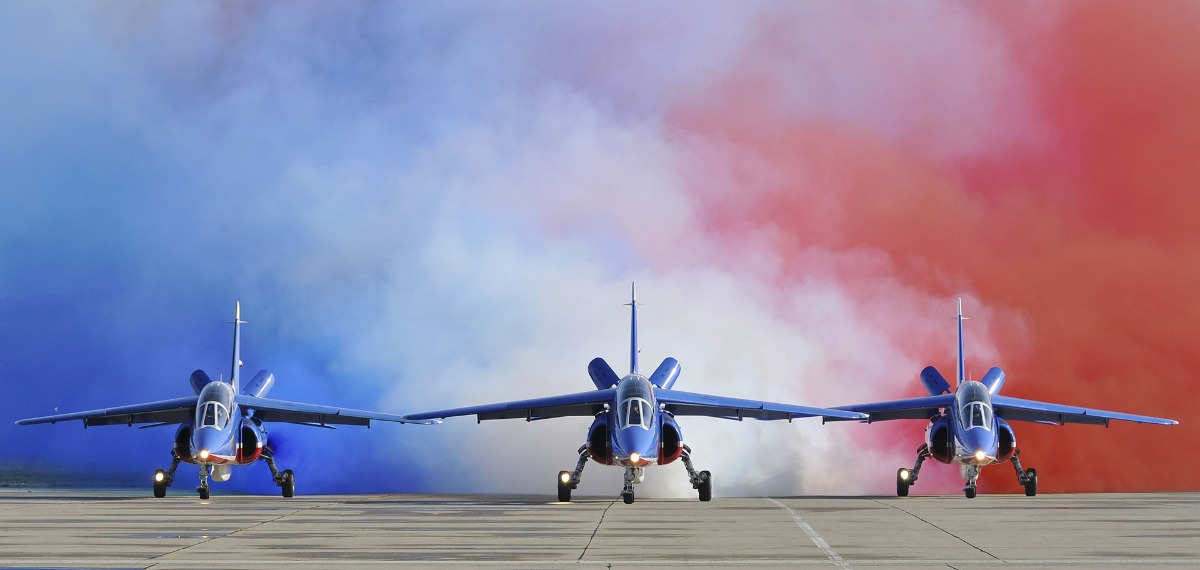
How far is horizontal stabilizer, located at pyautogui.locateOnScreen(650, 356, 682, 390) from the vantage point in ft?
154

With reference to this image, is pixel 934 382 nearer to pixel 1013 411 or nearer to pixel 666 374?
pixel 1013 411

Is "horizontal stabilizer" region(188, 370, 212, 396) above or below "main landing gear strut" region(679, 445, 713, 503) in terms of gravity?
above

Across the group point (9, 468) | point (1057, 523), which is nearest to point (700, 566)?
point (1057, 523)

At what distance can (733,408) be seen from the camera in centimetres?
4738

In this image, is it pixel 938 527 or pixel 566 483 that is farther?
pixel 566 483

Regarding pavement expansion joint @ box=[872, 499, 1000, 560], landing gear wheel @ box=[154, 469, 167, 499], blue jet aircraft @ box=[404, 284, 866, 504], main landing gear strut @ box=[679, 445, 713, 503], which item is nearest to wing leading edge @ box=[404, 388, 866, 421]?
blue jet aircraft @ box=[404, 284, 866, 504]

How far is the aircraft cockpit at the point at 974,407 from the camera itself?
46688 millimetres

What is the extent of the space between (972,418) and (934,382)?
6.05 m

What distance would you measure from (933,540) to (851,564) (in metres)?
5.27

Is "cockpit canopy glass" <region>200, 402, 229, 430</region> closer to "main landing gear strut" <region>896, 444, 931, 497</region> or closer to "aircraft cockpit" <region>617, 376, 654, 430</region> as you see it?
"aircraft cockpit" <region>617, 376, 654, 430</region>

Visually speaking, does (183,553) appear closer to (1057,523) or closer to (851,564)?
(851,564)

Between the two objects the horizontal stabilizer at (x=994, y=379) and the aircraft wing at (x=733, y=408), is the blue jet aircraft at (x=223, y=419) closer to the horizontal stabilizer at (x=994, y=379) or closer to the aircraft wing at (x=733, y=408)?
the aircraft wing at (x=733, y=408)

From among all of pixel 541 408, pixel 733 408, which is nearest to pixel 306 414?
pixel 541 408

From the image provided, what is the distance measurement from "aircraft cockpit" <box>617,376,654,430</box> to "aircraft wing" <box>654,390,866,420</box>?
5.21 feet
